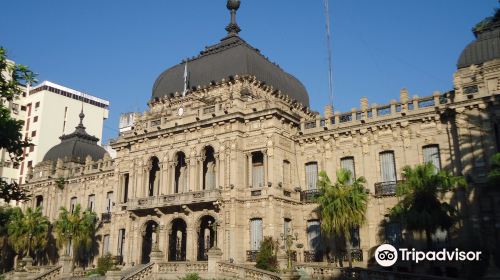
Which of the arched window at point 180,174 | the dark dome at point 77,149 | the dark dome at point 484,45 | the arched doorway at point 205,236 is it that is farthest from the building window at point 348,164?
the dark dome at point 77,149

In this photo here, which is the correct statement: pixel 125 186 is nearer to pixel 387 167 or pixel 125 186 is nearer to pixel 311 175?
pixel 311 175

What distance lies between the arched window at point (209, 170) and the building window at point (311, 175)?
7464 mm

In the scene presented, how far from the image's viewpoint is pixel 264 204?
3553cm

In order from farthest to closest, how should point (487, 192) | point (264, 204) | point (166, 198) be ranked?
point (166, 198)
point (264, 204)
point (487, 192)

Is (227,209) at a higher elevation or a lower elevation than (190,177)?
lower

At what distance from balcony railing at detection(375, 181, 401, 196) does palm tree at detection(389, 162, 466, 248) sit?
4929mm

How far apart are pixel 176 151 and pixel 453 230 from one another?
2126 cm

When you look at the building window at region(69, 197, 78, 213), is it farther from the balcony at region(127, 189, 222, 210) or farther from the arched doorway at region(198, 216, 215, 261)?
the arched doorway at region(198, 216, 215, 261)

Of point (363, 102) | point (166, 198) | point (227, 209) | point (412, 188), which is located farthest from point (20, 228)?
point (412, 188)

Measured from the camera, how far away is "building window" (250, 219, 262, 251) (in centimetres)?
Answer: 3556

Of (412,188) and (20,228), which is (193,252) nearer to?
(412,188)

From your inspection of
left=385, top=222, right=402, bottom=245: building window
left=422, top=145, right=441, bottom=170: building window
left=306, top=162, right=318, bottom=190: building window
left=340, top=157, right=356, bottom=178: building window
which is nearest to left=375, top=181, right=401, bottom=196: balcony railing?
left=385, top=222, right=402, bottom=245: building window

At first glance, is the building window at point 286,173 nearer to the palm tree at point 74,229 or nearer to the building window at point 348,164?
the building window at point 348,164

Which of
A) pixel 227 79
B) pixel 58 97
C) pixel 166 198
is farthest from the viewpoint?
pixel 58 97
